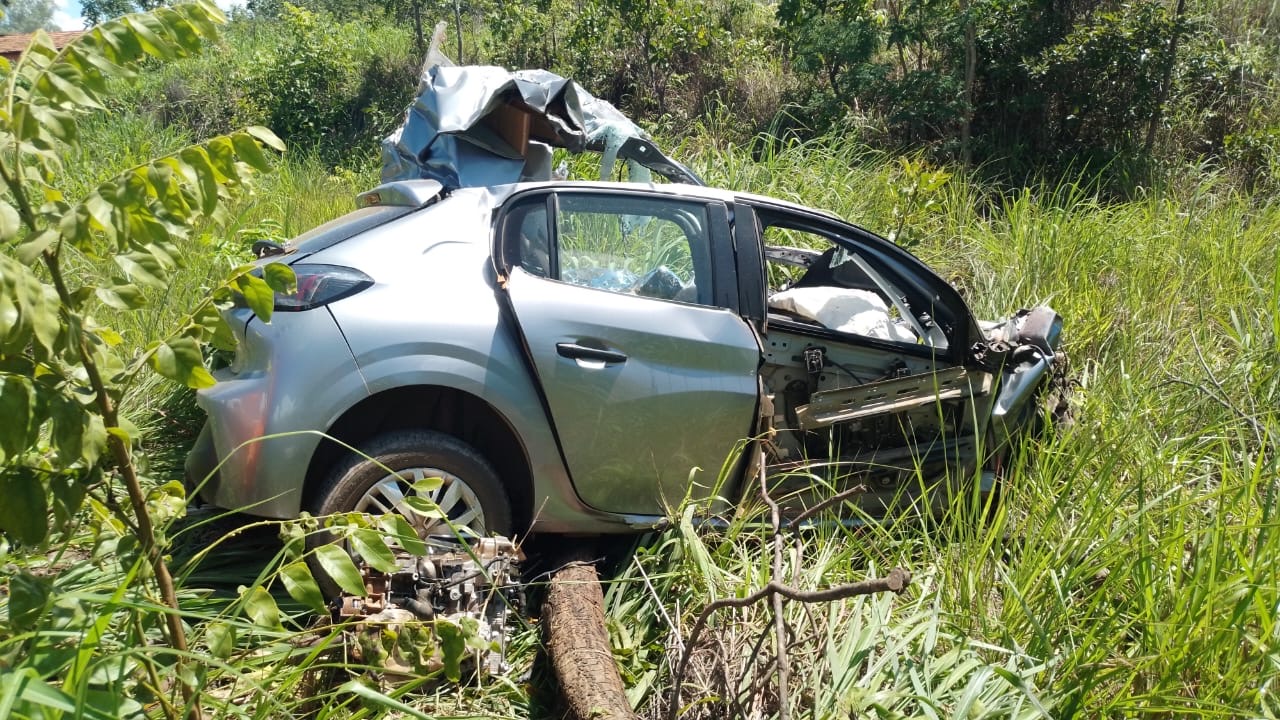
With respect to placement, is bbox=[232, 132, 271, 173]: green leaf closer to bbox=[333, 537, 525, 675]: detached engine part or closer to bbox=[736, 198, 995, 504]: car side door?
bbox=[333, 537, 525, 675]: detached engine part

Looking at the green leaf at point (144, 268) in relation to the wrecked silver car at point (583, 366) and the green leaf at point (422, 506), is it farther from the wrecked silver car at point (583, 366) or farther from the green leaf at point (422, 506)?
the wrecked silver car at point (583, 366)

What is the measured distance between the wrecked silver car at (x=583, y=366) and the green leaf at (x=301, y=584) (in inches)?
50.4

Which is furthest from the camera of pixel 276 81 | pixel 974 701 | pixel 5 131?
pixel 276 81

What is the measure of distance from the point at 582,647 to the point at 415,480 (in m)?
0.85

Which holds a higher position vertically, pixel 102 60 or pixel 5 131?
pixel 102 60

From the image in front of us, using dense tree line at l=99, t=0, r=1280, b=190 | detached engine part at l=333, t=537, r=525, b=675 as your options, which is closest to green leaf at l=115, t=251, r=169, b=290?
detached engine part at l=333, t=537, r=525, b=675

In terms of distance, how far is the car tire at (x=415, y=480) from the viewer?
3303 millimetres

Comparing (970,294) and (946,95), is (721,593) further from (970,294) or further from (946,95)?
(946,95)

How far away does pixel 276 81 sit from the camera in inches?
567

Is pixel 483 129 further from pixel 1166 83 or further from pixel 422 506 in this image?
pixel 1166 83

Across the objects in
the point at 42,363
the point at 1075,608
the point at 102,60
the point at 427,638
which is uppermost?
the point at 102,60

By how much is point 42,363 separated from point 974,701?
7.54 ft

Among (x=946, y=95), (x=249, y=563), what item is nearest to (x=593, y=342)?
(x=249, y=563)

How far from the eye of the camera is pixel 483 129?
5.07m
